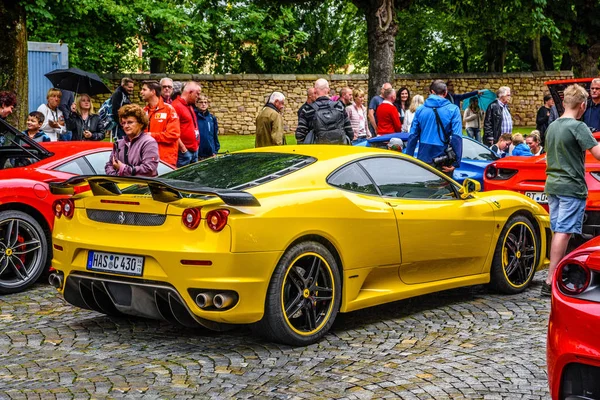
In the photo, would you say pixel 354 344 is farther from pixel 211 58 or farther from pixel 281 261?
pixel 211 58

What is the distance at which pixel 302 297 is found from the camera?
6.52m

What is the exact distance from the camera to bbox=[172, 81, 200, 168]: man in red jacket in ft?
40.7

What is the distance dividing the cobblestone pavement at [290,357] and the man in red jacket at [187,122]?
460 cm

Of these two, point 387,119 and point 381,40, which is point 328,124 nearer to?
point 387,119

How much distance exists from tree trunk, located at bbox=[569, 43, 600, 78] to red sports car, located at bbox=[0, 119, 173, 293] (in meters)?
23.2

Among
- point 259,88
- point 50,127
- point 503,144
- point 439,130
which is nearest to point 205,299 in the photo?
point 439,130

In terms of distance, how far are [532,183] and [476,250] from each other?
8.54ft

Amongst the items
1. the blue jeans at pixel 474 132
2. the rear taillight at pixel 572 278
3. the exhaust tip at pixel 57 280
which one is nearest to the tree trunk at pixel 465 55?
the blue jeans at pixel 474 132

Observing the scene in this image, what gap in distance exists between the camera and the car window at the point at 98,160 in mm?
9266

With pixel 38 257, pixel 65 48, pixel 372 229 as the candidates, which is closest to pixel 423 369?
pixel 372 229

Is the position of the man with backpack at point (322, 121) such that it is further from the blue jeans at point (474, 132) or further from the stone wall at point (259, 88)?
the stone wall at point (259, 88)

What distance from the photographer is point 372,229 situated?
23.1 feet

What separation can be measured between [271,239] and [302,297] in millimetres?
517

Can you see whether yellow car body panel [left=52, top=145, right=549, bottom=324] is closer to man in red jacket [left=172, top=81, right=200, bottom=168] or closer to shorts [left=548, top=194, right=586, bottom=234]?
shorts [left=548, top=194, right=586, bottom=234]
